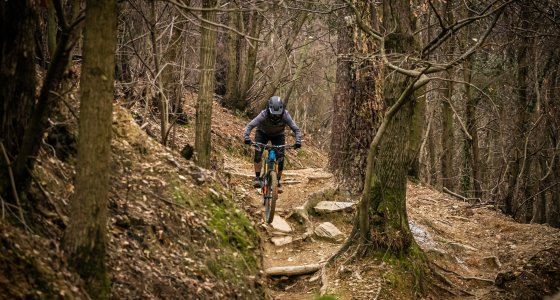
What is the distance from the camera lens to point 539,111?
1536 cm

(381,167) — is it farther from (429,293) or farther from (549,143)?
(549,143)

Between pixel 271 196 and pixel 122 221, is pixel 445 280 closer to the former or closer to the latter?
pixel 271 196

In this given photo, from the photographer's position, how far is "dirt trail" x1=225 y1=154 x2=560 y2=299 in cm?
909

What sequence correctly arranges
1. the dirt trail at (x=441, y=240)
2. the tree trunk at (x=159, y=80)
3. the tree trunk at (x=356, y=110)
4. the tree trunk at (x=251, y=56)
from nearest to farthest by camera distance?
the tree trunk at (x=159, y=80) → the dirt trail at (x=441, y=240) → the tree trunk at (x=356, y=110) → the tree trunk at (x=251, y=56)

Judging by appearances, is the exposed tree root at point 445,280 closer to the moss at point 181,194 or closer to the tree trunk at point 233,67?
the moss at point 181,194

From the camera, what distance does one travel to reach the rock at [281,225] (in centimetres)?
1055

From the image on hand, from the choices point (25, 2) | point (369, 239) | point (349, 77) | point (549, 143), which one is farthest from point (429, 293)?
point (549, 143)

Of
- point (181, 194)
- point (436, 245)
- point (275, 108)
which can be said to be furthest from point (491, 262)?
point (181, 194)

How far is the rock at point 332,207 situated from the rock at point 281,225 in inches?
33.2

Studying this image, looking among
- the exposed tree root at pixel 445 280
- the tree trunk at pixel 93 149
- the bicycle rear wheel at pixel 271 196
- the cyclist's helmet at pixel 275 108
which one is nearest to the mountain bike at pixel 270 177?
the bicycle rear wheel at pixel 271 196

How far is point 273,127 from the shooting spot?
1043cm

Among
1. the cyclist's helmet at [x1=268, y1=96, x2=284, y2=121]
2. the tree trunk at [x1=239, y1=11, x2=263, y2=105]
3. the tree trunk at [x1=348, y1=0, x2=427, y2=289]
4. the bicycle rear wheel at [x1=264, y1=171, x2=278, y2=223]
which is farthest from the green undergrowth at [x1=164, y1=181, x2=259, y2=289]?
the tree trunk at [x1=239, y1=11, x2=263, y2=105]

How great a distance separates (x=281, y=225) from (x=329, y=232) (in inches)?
36.6

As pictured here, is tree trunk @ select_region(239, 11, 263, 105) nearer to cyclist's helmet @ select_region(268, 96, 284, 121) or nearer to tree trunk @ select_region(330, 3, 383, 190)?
tree trunk @ select_region(330, 3, 383, 190)
